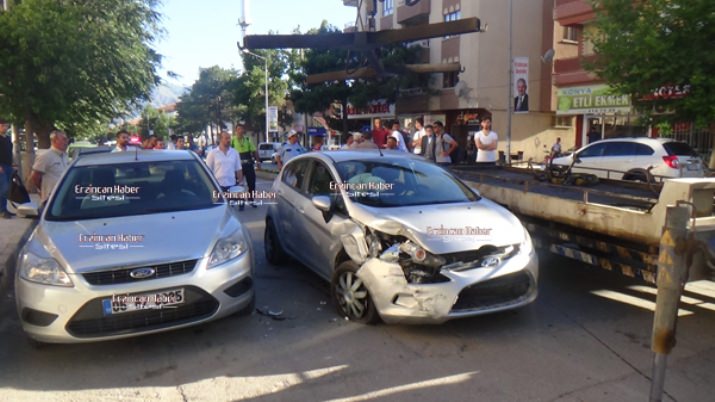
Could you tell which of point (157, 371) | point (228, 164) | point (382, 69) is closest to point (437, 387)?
point (157, 371)

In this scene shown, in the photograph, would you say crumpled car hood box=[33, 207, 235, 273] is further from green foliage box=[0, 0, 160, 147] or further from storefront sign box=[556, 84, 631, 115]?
storefront sign box=[556, 84, 631, 115]

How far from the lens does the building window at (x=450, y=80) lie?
97.2ft

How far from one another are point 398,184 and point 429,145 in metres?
5.49

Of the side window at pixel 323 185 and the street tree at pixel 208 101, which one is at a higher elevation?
the street tree at pixel 208 101

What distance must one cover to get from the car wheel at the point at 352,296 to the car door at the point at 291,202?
4.02ft

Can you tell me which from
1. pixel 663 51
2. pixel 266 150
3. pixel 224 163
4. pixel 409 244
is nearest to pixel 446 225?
pixel 409 244

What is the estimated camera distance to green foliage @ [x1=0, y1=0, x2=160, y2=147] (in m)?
13.6

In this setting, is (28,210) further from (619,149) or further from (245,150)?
(619,149)

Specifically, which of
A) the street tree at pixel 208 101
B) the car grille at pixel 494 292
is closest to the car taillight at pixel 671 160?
the car grille at pixel 494 292

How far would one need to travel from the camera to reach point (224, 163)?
9.43 meters

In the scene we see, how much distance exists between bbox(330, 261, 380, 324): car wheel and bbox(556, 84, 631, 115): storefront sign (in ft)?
68.0

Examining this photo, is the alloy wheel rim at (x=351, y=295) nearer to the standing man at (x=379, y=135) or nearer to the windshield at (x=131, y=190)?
the windshield at (x=131, y=190)

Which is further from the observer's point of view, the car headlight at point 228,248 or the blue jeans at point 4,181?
the blue jeans at point 4,181

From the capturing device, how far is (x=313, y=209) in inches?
230
